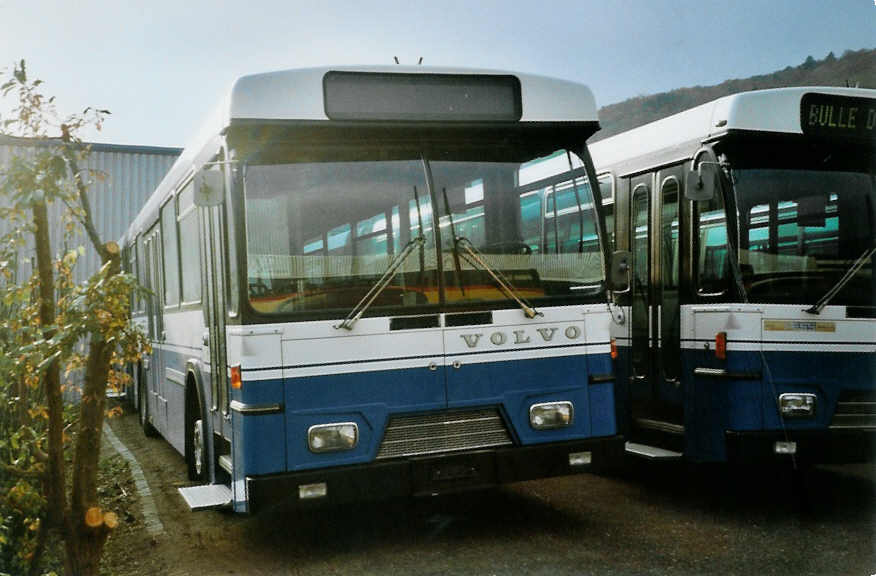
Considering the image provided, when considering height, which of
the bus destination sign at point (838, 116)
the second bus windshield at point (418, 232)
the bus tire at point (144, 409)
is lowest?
the bus tire at point (144, 409)

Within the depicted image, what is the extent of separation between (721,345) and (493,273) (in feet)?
6.20

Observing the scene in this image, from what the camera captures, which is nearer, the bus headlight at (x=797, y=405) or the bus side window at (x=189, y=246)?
the bus headlight at (x=797, y=405)

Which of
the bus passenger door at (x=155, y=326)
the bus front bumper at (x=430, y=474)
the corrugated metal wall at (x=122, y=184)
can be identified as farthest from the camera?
the corrugated metal wall at (x=122, y=184)

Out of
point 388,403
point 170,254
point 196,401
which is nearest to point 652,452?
point 388,403

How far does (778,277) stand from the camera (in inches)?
262

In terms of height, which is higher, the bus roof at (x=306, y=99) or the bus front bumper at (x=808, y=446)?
the bus roof at (x=306, y=99)

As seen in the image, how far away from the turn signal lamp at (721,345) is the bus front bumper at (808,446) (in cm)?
55

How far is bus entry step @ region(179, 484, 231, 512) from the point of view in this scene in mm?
5789

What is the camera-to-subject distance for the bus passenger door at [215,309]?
6.04 metres

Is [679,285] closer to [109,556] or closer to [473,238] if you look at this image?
[473,238]

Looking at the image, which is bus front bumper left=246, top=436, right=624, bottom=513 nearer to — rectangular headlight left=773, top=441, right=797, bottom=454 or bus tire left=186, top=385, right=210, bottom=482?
rectangular headlight left=773, top=441, right=797, bottom=454

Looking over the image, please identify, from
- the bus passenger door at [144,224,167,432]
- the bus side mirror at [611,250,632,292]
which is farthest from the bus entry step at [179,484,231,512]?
the bus passenger door at [144,224,167,432]

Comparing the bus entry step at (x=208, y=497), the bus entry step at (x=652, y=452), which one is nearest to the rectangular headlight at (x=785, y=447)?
the bus entry step at (x=652, y=452)

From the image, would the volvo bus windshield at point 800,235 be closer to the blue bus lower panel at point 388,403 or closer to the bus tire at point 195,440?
the blue bus lower panel at point 388,403
